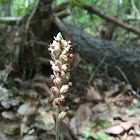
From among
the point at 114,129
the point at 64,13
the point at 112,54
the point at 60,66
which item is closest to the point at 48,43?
the point at 64,13

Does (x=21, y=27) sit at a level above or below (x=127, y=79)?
above

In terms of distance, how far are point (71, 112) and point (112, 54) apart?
207cm

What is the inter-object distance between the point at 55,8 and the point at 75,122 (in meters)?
2.77

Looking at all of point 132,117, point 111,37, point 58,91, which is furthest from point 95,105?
point 111,37

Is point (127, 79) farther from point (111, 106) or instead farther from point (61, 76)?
point (61, 76)

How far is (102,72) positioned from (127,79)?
0.66m

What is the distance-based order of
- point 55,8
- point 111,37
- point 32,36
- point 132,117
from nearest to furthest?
point 132,117, point 32,36, point 55,8, point 111,37

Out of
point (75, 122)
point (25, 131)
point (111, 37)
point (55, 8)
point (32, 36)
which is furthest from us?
point (111, 37)

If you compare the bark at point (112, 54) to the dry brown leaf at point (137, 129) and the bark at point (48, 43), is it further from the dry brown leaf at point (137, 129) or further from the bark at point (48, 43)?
the dry brown leaf at point (137, 129)

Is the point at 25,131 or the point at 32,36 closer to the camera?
the point at 25,131

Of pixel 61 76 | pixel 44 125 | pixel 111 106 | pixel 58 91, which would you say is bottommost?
pixel 111 106

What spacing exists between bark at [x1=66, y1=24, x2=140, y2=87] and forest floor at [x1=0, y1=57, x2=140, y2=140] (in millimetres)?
459

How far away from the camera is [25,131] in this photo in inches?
76.5

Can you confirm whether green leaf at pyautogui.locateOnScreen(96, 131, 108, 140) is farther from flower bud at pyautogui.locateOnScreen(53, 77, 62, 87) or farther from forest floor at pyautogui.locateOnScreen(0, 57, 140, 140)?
flower bud at pyautogui.locateOnScreen(53, 77, 62, 87)
